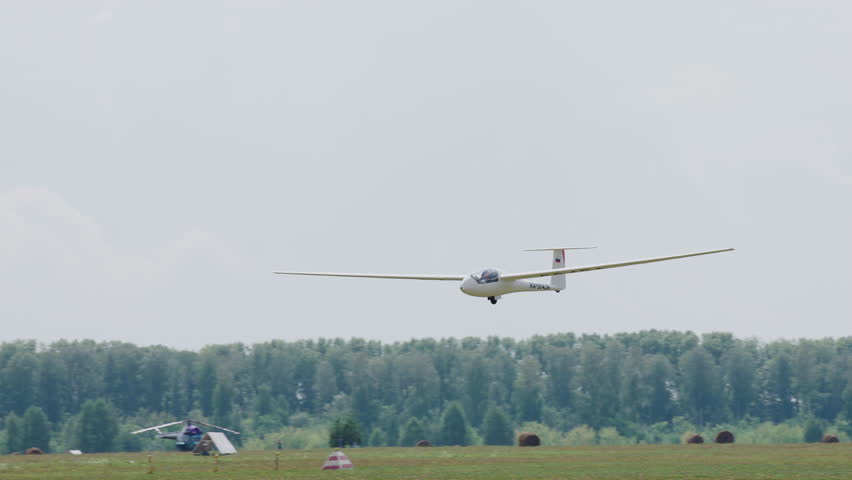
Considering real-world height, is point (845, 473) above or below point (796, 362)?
below

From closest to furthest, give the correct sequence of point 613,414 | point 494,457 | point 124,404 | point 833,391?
point 494,457 → point 613,414 → point 833,391 → point 124,404

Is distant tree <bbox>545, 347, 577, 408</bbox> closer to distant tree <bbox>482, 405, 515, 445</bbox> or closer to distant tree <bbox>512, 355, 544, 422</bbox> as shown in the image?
distant tree <bbox>512, 355, 544, 422</bbox>

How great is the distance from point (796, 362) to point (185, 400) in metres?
100

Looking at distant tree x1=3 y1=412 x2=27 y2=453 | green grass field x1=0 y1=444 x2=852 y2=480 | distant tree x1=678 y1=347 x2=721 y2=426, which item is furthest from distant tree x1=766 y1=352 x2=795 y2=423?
distant tree x1=3 y1=412 x2=27 y2=453

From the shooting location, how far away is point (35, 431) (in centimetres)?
15812

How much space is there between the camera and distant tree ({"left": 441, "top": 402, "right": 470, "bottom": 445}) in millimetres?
149250

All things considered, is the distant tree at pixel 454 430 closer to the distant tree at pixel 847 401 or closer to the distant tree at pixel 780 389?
the distant tree at pixel 780 389

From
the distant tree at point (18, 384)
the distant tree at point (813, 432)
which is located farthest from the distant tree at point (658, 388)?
the distant tree at point (18, 384)

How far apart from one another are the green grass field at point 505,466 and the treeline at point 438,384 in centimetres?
7571

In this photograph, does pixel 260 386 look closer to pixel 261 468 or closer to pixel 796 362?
pixel 796 362

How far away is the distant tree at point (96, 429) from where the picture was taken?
5935 inches

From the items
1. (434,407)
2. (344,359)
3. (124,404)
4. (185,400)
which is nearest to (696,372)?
(434,407)

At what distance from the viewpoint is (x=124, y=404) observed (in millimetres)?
193125

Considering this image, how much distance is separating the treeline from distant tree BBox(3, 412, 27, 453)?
285 cm
